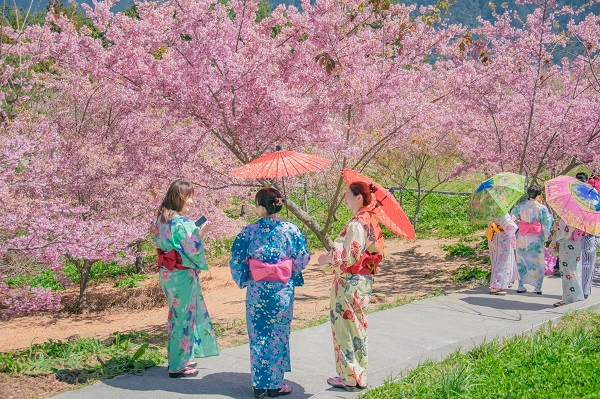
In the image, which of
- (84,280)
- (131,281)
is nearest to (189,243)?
(84,280)

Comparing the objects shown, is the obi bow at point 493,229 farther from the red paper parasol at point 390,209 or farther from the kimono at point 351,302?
the kimono at point 351,302

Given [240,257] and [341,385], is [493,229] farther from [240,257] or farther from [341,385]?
[240,257]

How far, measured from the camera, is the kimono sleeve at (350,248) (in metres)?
5.20

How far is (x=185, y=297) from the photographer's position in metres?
5.63

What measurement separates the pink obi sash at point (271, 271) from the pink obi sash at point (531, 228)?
540 centimetres

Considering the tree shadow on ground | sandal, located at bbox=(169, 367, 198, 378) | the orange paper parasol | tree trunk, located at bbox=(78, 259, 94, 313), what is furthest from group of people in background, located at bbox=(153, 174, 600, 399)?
tree trunk, located at bbox=(78, 259, 94, 313)

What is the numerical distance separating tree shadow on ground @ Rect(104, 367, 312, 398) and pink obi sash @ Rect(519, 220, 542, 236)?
5346 millimetres

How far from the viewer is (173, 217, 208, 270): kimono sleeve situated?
557 centimetres

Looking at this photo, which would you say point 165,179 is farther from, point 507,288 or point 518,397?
point 518,397

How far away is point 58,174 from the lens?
9461 mm

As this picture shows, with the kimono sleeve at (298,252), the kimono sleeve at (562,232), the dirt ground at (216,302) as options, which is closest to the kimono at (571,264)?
the kimono sleeve at (562,232)

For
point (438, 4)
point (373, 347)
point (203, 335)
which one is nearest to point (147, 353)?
point (203, 335)

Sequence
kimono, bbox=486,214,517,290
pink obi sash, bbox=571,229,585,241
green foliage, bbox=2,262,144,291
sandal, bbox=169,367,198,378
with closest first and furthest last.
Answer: sandal, bbox=169,367,198,378 → pink obi sash, bbox=571,229,585,241 → kimono, bbox=486,214,517,290 → green foliage, bbox=2,262,144,291

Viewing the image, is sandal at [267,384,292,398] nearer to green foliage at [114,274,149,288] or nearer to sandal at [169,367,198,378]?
sandal at [169,367,198,378]
